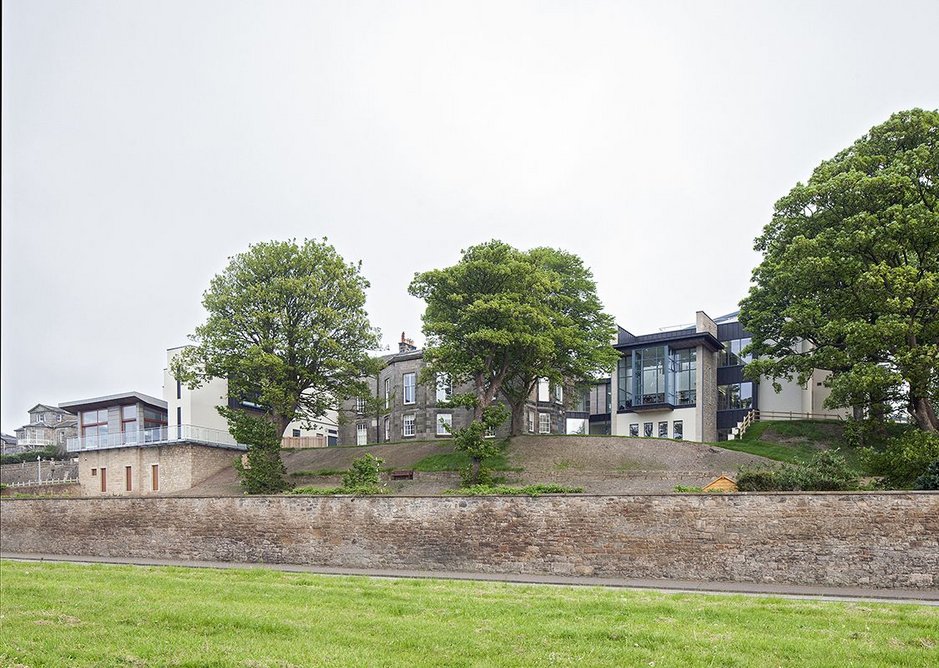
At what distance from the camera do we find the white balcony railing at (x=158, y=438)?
47028mm

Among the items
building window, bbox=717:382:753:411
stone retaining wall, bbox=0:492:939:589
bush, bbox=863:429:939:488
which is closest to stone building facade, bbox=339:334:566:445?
building window, bbox=717:382:753:411

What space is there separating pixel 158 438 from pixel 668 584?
36664 millimetres

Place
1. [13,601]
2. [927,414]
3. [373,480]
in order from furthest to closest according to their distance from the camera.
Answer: [373,480] < [927,414] < [13,601]

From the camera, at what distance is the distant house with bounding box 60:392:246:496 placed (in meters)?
46.6

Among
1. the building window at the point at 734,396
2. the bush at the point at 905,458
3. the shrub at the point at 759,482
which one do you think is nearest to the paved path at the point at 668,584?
the shrub at the point at 759,482

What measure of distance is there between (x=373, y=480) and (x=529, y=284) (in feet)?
42.5

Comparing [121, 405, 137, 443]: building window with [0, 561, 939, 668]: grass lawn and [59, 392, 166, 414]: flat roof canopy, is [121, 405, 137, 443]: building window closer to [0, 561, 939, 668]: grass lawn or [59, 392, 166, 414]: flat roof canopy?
[59, 392, 166, 414]: flat roof canopy

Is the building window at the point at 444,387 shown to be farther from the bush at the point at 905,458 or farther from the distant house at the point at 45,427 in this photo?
the distant house at the point at 45,427

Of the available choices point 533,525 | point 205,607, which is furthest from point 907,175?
point 205,607

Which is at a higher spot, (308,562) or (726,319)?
(726,319)

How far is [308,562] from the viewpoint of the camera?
25703 millimetres

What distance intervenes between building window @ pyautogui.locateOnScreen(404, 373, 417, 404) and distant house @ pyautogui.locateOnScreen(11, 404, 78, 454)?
5037 centimetres

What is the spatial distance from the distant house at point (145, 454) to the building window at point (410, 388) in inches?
475

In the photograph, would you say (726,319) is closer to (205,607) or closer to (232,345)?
(232,345)
